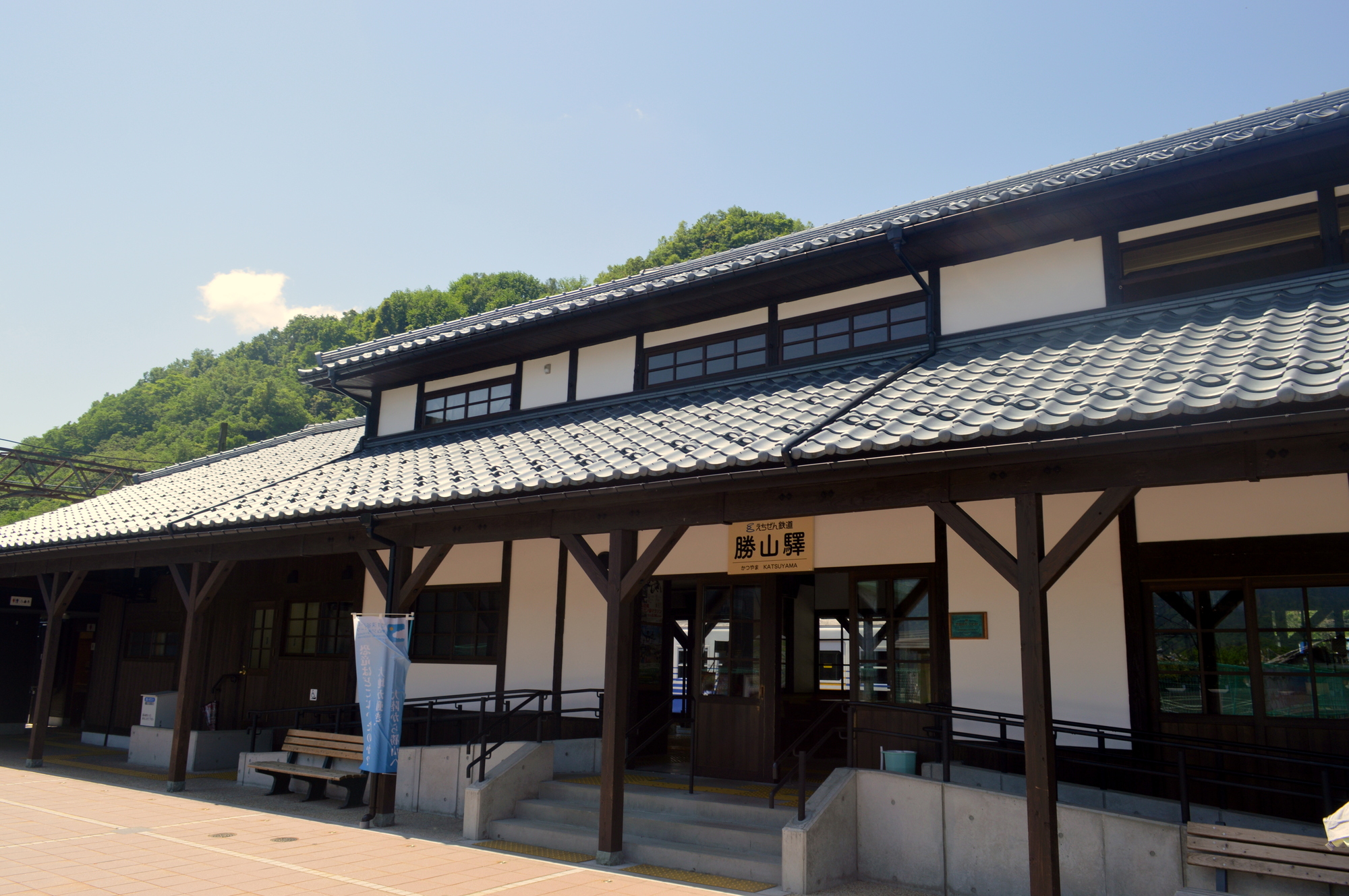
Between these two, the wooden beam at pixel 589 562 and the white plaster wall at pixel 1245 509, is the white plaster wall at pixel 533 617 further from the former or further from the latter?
the white plaster wall at pixel 1245 509

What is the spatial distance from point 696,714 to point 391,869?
369cm

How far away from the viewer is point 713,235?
46500mm

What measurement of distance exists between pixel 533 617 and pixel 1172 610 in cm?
718

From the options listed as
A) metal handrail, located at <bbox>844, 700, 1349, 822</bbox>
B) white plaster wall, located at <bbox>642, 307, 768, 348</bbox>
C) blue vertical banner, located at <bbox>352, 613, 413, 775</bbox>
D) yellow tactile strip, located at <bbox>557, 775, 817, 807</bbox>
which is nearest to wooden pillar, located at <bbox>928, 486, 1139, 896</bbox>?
metal handrail, located at <bbox>844, 700, 1349, 822</bbox>

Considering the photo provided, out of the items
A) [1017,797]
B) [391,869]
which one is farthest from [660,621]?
[1017,797]

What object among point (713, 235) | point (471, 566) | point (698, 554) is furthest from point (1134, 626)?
point (713, 235)

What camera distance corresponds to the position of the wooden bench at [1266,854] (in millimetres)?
5312

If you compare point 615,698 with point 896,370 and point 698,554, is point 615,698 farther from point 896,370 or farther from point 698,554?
point 896,370

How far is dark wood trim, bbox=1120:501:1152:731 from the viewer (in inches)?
289

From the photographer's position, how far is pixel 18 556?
14.0 m

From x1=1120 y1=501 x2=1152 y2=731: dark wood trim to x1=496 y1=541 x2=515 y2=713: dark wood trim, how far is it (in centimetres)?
710

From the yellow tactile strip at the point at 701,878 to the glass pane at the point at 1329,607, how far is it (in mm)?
4623

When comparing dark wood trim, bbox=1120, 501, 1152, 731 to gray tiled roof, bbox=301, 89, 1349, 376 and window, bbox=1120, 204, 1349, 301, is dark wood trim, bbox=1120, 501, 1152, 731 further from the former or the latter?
gray tiled roof, bbox=301, 89, 1349, 376

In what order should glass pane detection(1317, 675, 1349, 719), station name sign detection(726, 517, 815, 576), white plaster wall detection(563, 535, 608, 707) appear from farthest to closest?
white plaster wall detection(563, 535, 608, 707)
station name sign detection(726, 517, 815, 576)
glass pane detection(1317, 675, 1349, 719)
